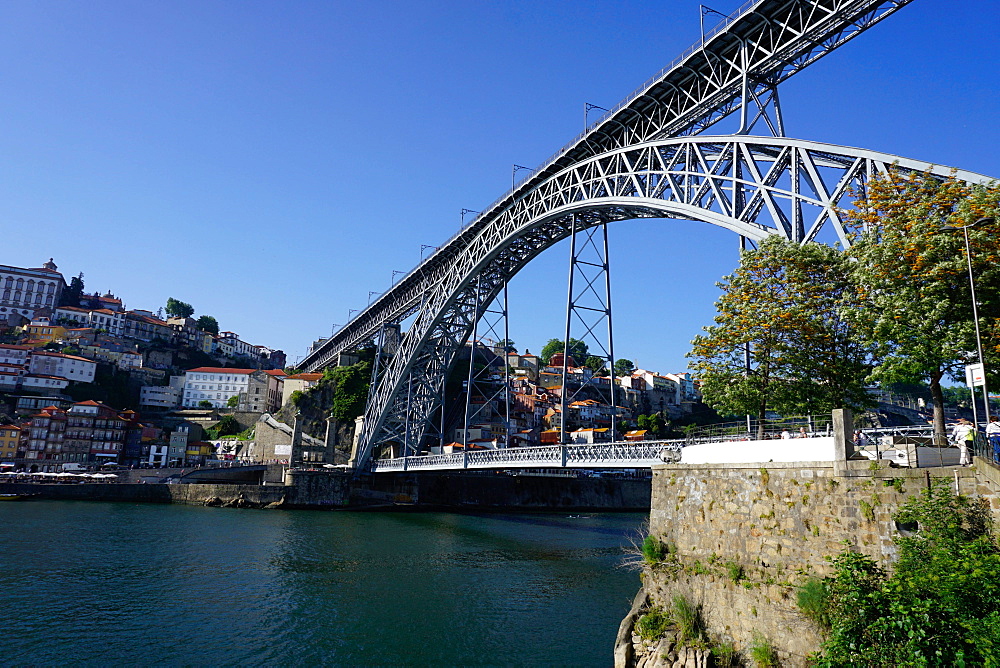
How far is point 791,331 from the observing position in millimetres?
13984

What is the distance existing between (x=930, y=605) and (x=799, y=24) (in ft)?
58.1

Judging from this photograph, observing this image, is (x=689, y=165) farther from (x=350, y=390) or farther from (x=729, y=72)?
(x=350, y=390)

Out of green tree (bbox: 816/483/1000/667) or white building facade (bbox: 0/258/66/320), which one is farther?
white building facade (bbox: 0/258/66/320)

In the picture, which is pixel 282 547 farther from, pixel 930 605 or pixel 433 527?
pixel 930 605

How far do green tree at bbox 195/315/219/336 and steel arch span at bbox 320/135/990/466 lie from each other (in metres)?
69.9

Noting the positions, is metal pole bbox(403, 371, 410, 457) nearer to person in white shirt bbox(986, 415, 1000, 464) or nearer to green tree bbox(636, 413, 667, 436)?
green tree bbox(636, 413, 667, 436)

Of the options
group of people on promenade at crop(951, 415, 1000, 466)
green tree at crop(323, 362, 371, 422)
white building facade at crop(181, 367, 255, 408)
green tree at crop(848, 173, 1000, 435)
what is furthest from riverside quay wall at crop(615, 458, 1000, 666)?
white building facade at crop(181, 367, 255, 408)

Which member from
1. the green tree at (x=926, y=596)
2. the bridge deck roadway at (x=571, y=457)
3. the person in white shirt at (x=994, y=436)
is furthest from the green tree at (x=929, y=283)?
the bridge deck roadway at (x=571, y=457)

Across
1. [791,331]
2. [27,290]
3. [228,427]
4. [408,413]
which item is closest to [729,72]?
[791,331]

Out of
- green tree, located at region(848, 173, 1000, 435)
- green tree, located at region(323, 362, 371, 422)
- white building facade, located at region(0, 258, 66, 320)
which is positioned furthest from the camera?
white building facade, located at region(0, 258, 66, 320)

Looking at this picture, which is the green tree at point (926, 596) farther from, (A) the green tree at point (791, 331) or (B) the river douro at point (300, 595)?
(B) the river douro at point (300, 595)

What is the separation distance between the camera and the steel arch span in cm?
1678

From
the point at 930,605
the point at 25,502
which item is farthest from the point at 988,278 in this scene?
the point at 25,502

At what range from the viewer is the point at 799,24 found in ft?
65.2
